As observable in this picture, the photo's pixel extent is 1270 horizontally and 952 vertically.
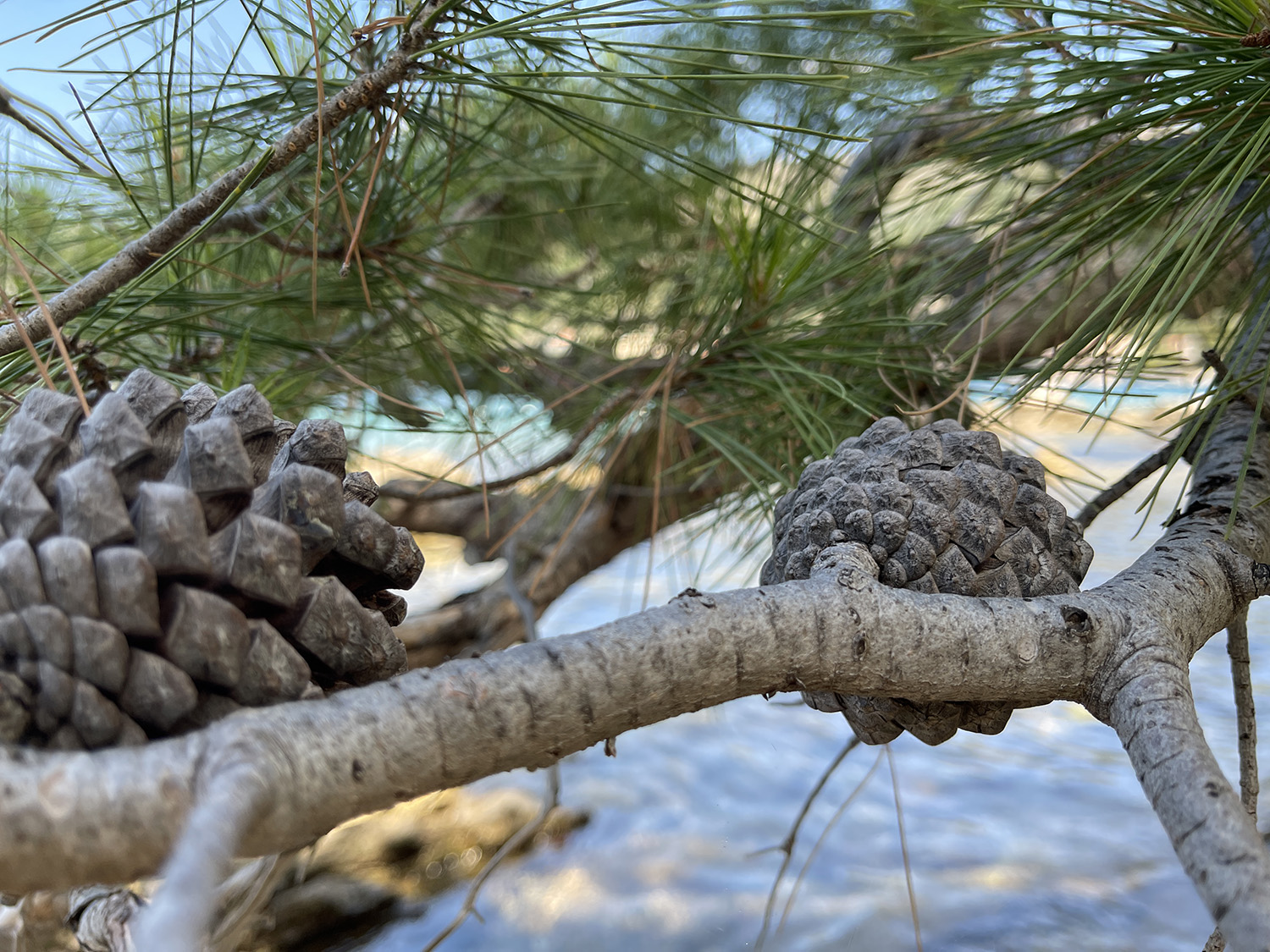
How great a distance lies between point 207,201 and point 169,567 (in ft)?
0.62

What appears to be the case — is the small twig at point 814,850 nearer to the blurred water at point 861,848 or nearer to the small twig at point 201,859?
the blurred water at point 861,848

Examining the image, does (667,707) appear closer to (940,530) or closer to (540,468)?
(940,530)

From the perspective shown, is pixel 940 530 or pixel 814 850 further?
pixel 814 850

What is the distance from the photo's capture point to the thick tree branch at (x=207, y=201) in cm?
35

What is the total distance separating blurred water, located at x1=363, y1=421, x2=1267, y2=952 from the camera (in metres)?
0.68

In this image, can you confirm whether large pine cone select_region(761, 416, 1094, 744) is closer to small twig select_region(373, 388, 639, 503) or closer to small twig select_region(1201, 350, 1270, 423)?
small twig select_region(1201, 350, 1270, 423)

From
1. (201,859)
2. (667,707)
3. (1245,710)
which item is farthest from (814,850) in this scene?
(201,859)

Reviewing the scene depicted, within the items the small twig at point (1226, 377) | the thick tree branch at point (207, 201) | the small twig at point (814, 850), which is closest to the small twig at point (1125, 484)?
the small twig at point (1226, 377)

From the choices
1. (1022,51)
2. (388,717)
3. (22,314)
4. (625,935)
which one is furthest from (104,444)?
(625,935)

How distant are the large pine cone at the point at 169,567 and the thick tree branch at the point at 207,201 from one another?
0.35ft

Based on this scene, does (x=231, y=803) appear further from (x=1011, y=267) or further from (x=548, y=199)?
(x=548, y=199)

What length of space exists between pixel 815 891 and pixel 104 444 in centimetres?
69

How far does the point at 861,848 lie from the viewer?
Result: 0.81m

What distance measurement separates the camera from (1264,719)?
81cm
